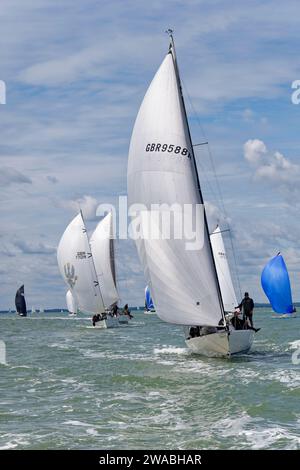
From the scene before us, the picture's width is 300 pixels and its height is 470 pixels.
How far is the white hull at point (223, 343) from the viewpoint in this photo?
98.2 feet

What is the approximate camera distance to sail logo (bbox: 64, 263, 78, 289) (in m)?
67.8

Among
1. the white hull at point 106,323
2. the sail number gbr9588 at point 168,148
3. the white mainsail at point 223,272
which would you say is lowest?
the white hull at point 106,323

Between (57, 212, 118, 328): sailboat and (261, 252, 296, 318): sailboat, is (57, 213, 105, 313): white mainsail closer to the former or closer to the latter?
(57, 212, 118, 328): sailboat

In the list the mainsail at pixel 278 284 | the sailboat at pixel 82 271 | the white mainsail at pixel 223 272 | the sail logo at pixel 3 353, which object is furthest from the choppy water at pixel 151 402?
the mainsail at pixel 278 284

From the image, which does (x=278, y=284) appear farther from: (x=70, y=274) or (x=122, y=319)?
(x=70, y=274)

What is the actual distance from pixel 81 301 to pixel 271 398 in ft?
154

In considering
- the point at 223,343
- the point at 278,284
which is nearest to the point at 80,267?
the point at 278,284

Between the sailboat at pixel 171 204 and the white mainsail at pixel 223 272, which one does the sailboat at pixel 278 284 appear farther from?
the sailboat at pixel 171 204

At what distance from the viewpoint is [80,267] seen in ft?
221

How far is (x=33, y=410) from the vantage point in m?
20.8

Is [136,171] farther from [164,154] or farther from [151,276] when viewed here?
[151,276]

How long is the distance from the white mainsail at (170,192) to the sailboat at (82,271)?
36396 millimetres
